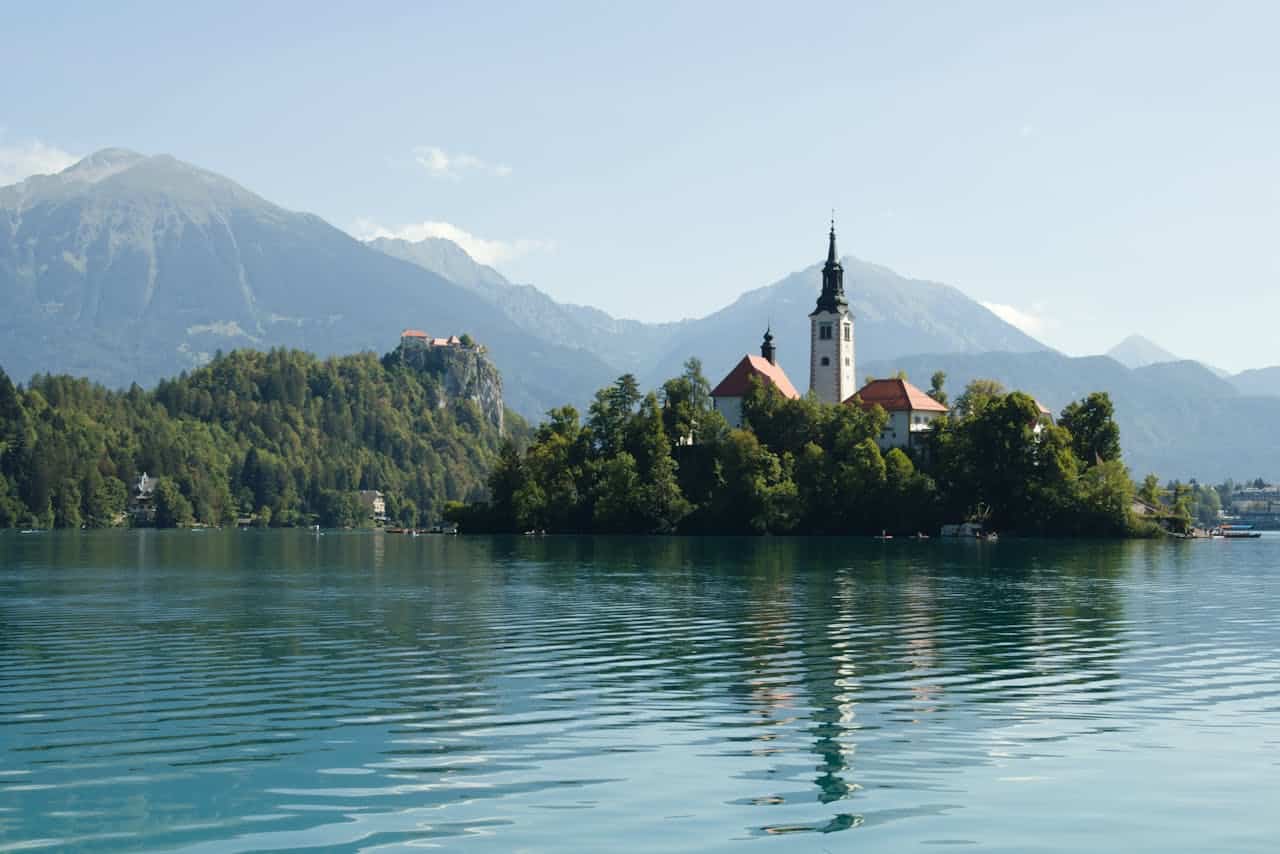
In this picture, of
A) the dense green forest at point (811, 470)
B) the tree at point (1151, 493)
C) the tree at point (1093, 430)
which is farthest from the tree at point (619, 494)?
the tree at point (1151, 493)

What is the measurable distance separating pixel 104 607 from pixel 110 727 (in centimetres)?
3603

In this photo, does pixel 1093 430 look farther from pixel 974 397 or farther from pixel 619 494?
pixel 619 494

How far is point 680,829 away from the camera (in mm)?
21688

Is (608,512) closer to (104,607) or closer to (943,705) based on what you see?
(104,607)

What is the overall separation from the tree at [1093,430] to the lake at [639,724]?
106 m

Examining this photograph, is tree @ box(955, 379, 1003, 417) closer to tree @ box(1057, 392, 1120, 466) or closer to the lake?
tree @ box(1057, 392, 1120, 466)

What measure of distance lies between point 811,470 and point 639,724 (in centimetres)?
14968

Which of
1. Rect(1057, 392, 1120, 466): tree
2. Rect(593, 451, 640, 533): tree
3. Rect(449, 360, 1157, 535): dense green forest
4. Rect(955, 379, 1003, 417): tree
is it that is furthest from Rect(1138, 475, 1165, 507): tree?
Rect(593, 451, 640, 533): tree

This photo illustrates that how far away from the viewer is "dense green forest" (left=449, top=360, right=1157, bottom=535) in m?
166

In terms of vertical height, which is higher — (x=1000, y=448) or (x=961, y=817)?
(x=1000, y=448)

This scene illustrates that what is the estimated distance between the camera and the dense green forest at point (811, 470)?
166500 millimetres

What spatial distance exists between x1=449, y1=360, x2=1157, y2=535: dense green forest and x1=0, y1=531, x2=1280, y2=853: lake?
98286 millimetres

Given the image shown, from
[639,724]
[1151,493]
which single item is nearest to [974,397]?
[1151,493]

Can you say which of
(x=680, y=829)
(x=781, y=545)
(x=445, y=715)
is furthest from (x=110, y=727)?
(x=781, y=545)
